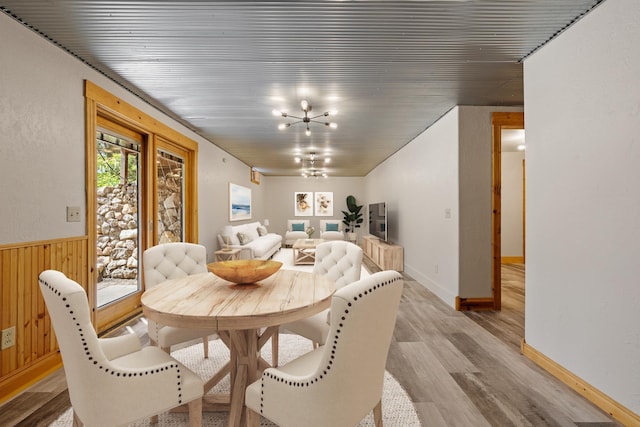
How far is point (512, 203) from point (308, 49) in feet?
19.9

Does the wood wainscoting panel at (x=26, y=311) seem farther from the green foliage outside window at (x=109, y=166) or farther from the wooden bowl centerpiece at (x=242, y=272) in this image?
the wooden bowl centerpiece at (x=242, y=272)

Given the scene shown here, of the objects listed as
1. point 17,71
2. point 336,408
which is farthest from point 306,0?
point 336,408

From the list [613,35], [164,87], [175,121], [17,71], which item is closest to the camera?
[613,35]

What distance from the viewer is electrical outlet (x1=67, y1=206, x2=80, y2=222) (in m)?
2.38

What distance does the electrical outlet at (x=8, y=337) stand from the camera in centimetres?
189

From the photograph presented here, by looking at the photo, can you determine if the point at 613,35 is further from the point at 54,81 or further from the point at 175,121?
the point at 175,121

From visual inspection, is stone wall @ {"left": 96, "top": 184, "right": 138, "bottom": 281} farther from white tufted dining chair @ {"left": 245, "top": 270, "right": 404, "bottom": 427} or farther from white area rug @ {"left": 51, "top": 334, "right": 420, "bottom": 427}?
white tufted dining chair @ {"left": 245, "top": 270, "right": 404, "bottom": 427}

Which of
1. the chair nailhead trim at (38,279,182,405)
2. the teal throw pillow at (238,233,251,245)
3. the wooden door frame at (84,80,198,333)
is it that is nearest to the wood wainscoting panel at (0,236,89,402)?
the wooden door frame at (84,80,198,333)

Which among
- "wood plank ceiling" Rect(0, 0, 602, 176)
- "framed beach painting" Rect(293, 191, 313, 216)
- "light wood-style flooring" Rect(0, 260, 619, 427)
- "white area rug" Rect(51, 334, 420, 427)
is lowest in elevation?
"light wood-style flooring" Rect(0, 260, 619, 427)

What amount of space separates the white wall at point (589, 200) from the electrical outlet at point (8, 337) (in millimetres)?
3642

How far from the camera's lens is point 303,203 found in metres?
10.5

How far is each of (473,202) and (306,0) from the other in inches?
110

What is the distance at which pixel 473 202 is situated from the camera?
11.6 ft

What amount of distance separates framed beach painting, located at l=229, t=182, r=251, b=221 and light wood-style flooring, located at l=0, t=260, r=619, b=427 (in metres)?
3.72
